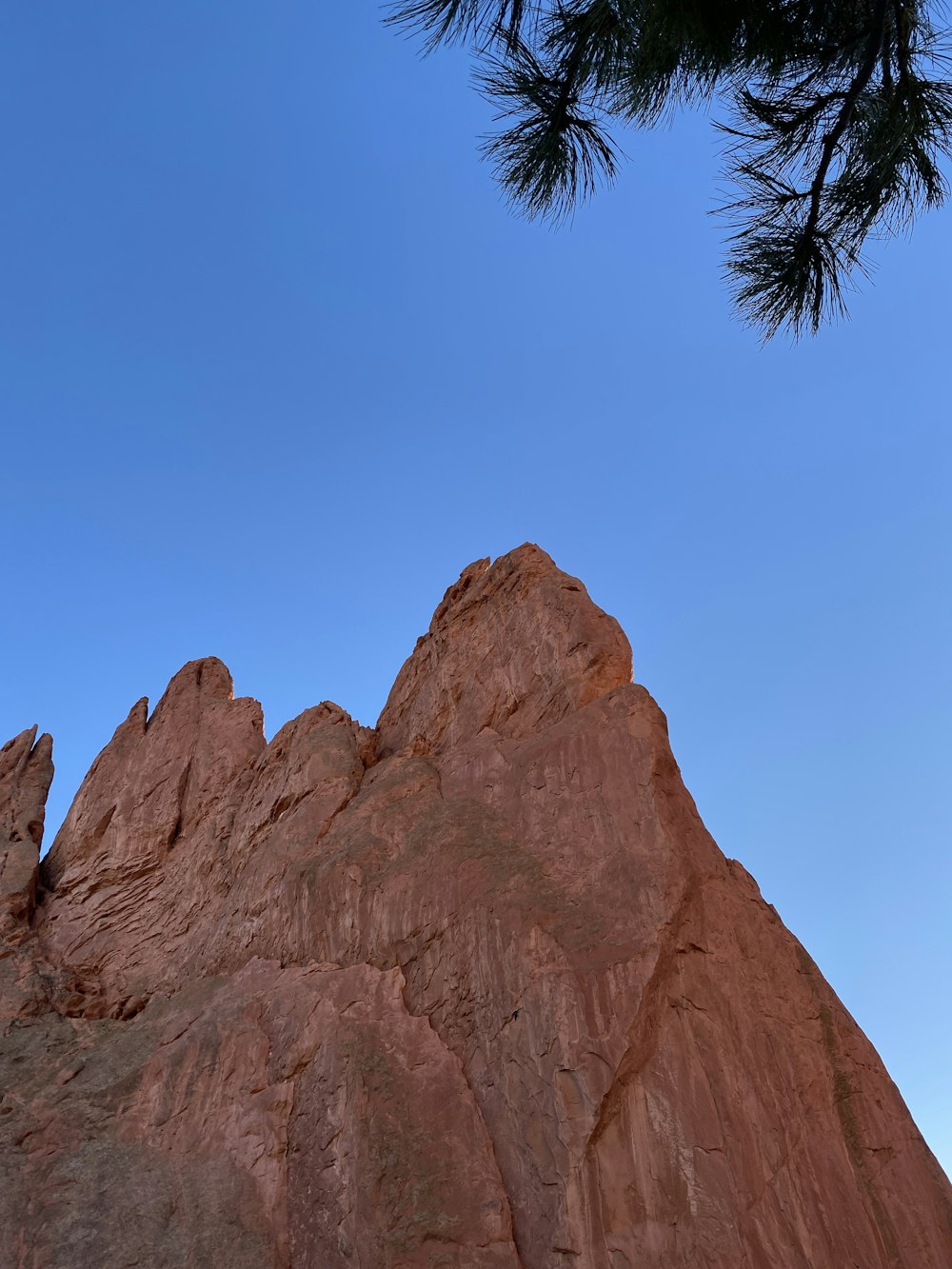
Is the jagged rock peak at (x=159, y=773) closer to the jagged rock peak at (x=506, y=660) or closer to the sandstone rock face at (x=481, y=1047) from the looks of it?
the sandstone rock face at (x=481, y=1047)

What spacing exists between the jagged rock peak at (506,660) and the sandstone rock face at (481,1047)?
74 millimetres

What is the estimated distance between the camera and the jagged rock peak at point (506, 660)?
1644 centimetres

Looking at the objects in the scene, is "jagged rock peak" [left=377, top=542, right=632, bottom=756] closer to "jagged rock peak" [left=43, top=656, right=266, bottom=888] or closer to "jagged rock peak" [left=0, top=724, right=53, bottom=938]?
"jagged rock peak" [left=43, top=656, right=266, bottom=888]

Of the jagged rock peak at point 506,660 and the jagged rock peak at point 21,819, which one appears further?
the jagged rock peak at point 21,819

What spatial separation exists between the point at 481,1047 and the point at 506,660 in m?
7.59

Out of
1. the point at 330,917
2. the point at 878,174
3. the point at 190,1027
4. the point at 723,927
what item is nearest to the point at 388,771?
the point at 330,917

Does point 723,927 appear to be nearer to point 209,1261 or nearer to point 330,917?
point 330,917

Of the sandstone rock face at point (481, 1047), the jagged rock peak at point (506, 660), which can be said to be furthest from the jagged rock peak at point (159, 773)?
the jagged rock peak at point (506, 660)

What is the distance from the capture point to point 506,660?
17922 mm

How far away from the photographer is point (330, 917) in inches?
554

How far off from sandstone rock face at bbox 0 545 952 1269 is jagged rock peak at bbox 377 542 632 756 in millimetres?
74

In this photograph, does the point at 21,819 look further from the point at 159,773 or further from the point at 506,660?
the point at 506,660

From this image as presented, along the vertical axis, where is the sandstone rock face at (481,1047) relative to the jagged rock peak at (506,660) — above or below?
below

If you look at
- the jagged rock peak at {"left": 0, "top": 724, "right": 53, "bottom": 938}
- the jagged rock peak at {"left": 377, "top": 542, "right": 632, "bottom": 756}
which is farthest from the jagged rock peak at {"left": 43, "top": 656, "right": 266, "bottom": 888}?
the jagged rock peak at {"left": 377, "top": 542, "right": 632, "bottom": 756}
